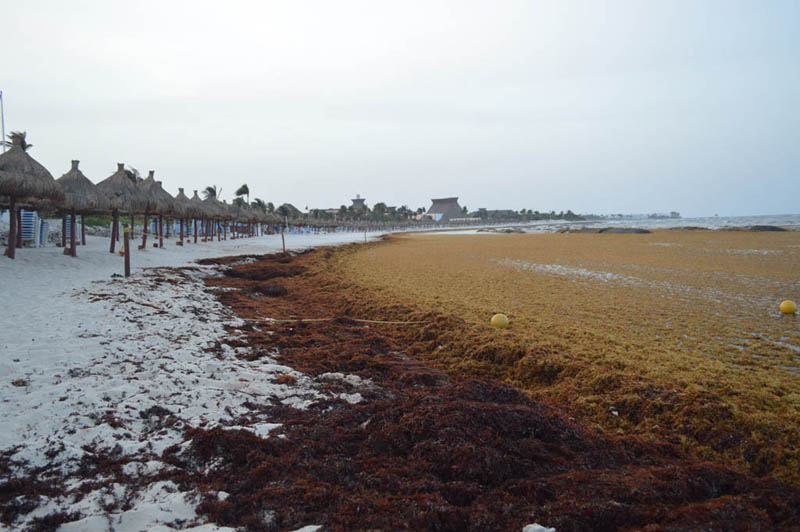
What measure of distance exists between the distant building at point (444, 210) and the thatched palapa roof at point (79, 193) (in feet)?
396

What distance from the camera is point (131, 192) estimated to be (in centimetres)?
1888

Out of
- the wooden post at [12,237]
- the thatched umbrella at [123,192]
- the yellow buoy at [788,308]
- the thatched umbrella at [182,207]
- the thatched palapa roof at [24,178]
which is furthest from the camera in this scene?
the thatched umbrella at [182,207]

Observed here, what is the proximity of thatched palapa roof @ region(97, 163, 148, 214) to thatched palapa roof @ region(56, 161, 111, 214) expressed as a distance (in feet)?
4.47

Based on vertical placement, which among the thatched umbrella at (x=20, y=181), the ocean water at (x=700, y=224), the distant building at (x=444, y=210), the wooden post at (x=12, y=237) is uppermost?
the distant building at (x=444, y=210)

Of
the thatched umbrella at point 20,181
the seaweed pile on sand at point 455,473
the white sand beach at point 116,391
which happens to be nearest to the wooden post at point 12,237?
the thatched umbrella at point 20,181

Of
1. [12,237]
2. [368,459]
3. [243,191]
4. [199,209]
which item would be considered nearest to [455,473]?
[368,459]

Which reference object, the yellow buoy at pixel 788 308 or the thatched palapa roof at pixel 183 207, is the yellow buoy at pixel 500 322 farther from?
the thatched palapa roof at pixel 183 207

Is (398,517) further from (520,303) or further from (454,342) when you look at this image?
(520,303)

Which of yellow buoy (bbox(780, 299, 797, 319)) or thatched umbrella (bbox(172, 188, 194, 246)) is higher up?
thatched umbrella (bbox(172, 188, 194, 246))

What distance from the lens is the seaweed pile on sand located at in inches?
90.4

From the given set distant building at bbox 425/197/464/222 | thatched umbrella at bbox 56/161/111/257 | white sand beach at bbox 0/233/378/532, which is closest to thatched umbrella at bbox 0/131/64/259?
thatched umbrella at bbox 56/161/111/257

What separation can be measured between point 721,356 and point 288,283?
10560mm

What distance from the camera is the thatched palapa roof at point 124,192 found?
1765 centimetres

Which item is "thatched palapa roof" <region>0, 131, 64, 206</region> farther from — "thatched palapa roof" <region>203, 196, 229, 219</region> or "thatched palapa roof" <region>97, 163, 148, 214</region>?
"thatched palapa roof" <region>203, 196, 229, 219</region>
